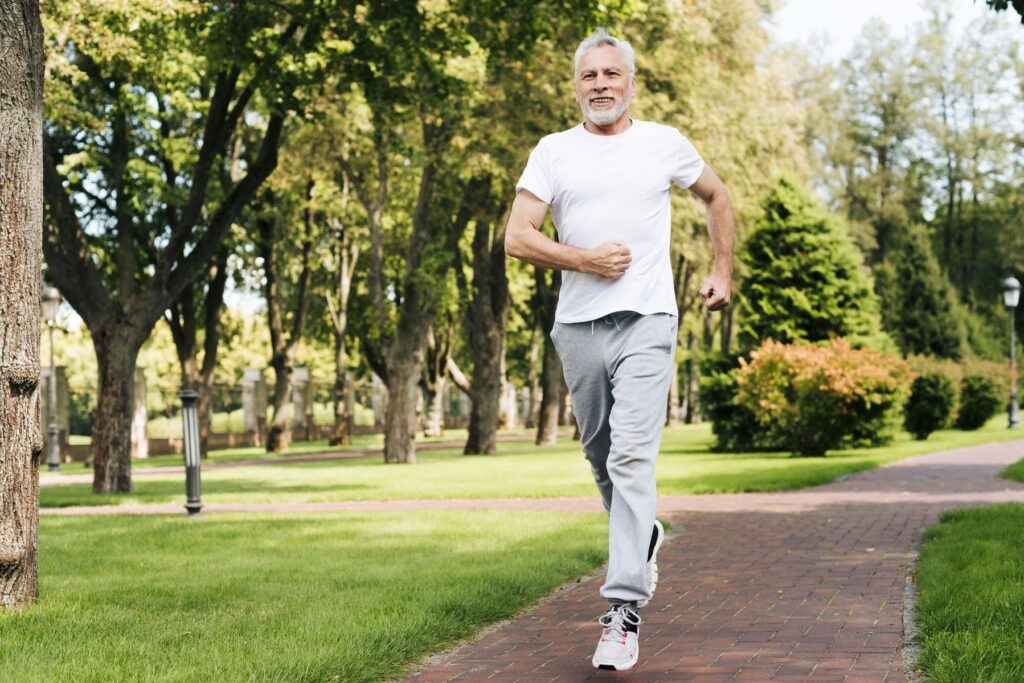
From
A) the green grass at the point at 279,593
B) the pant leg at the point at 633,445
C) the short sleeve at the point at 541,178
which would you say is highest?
the short sleeve at the point at 541,178

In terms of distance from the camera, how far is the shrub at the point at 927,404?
29.9 metres

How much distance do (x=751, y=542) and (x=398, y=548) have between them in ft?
9.06

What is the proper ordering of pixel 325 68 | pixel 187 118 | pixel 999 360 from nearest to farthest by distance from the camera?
pixel 325 68 < pixel 187 118 < pixel 999 360

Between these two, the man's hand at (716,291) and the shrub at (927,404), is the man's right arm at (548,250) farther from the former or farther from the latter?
the shrub at (927,404)

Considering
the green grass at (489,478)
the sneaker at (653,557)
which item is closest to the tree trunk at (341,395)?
the green grass at (489,478)

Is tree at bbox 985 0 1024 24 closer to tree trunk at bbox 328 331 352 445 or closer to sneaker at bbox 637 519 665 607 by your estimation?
sneaker at bbox 637 519 665 607

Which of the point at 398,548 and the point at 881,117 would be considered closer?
the point at 398,548

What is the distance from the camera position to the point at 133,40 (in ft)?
59.5

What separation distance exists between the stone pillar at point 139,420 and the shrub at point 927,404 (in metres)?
23.4

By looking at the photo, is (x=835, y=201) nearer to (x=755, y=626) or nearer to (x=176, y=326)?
(x=176, y=326)

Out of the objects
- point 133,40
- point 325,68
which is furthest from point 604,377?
point 133,40

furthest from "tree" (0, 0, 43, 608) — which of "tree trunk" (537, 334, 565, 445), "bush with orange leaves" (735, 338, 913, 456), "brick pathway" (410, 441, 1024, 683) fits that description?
"tree trunk" (537, 334, 565, 445)

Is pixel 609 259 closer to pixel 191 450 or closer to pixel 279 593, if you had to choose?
pixel 279 593

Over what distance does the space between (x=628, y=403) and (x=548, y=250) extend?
0.68 meters
